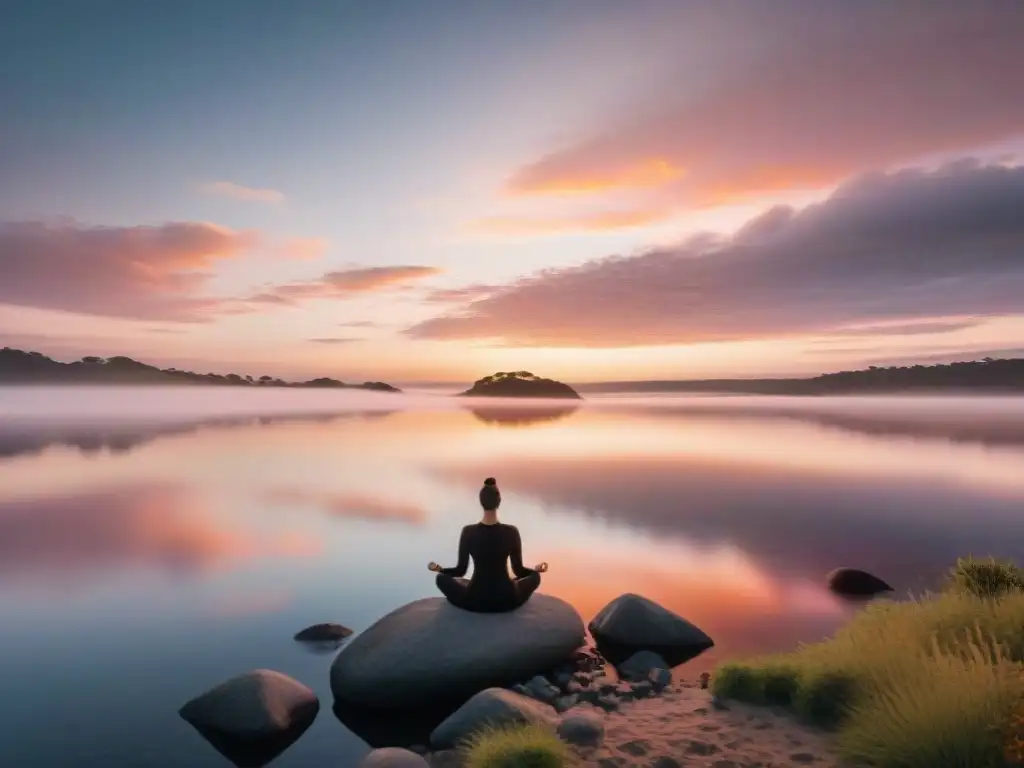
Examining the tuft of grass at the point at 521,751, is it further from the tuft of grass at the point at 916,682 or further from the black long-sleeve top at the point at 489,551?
the black long-sleeve top at the point at 489,551

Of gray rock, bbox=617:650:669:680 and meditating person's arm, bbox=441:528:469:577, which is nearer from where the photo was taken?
gray rock, bbox=617:650:669:680

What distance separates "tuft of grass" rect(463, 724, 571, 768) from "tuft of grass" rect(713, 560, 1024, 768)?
118 inches

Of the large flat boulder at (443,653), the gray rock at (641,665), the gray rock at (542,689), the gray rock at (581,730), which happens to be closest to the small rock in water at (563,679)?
the gray rock at (542,689)

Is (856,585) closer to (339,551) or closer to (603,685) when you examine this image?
(603,685)

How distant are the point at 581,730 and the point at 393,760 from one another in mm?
2234

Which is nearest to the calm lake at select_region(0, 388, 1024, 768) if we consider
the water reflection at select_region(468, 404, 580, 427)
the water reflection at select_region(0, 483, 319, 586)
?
the water reflection at select_region(0, 483, 319, 586)

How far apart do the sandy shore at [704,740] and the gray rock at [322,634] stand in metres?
5.22

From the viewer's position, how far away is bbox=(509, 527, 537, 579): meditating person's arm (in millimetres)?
10461

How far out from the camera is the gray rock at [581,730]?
23.9 ft

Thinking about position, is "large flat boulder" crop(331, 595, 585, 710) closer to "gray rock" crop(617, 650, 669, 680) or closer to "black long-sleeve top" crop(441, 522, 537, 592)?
"black long-sleeve top" crop(441, 522, 537, 592)

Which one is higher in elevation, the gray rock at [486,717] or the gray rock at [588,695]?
the gray rock at [486,717]

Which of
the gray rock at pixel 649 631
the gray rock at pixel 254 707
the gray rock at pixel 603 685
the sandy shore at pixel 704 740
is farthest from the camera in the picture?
the gray rock at pixel 649 631

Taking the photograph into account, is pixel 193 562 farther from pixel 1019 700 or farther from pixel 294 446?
pixel 294 446

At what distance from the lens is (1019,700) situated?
5.60 metres
